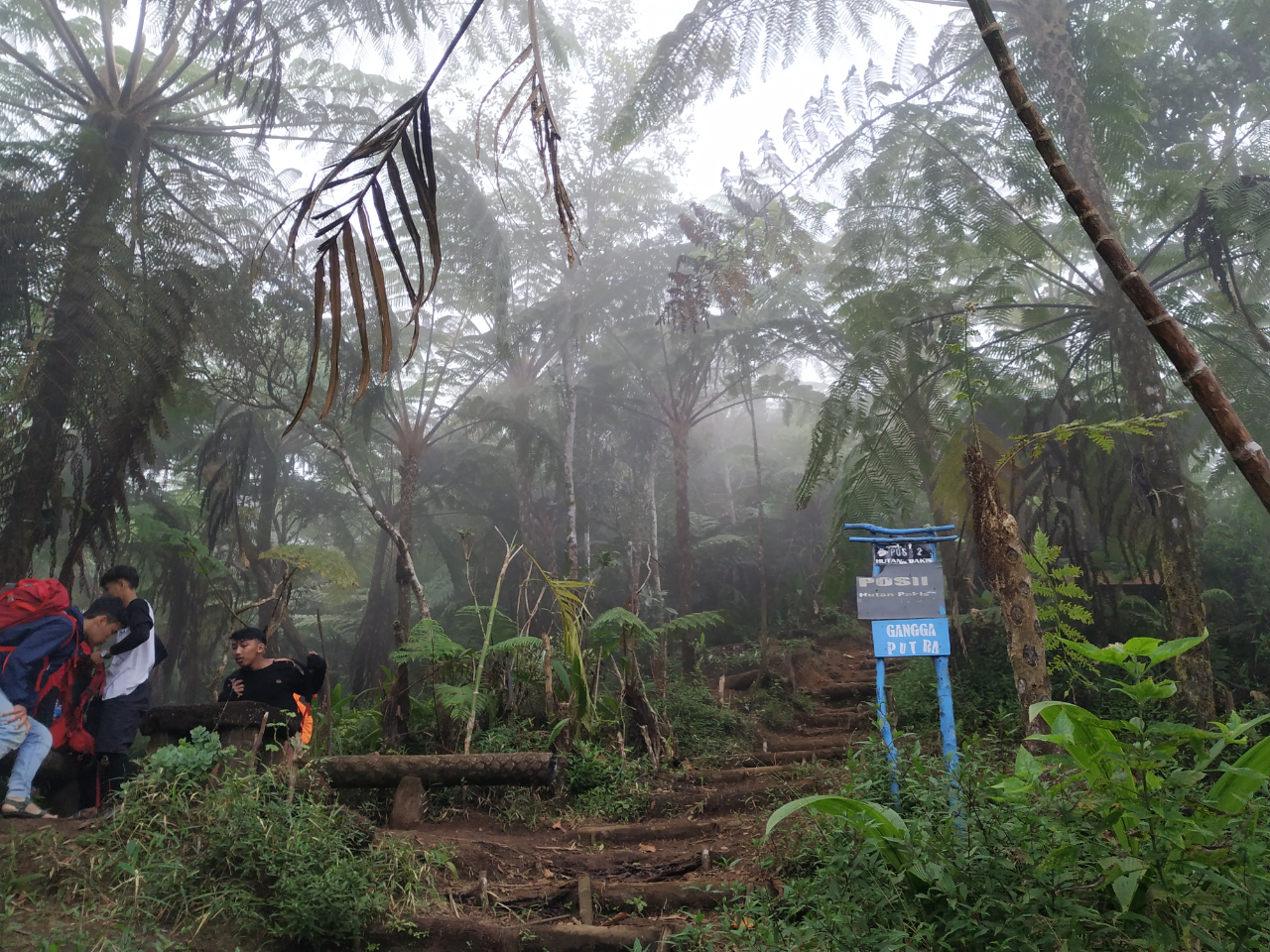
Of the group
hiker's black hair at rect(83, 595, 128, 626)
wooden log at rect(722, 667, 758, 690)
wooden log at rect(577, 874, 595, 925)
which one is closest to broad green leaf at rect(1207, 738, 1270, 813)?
wooden log at rect(577, 874, 595, 925)

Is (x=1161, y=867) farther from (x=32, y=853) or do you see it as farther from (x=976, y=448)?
(x=32, y=853)

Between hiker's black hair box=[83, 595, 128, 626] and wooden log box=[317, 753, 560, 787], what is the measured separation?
4.56 feet

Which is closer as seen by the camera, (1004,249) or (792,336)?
(1004,249)

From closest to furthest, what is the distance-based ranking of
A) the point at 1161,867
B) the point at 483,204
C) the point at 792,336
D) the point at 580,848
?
the point at 1161,867 → the point at 580,848 → the point at 483,204 → the point at 792,336

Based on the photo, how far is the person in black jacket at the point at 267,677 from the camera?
4.62 m

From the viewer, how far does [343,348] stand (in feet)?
30.2

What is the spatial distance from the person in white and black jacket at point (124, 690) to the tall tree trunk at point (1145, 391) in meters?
5.99

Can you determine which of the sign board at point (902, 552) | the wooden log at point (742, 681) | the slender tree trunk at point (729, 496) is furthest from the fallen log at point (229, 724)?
the slender tree trunk at point (729, 496)

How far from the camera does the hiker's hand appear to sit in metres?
3.89

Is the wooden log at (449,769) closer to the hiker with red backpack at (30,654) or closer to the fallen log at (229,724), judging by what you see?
the fallen log at (229,724)

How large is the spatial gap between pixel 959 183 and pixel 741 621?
357 inches

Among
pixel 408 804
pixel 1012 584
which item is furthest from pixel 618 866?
pixel 1012 584

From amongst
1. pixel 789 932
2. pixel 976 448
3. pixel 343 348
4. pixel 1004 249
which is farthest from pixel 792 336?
pixel 789 932

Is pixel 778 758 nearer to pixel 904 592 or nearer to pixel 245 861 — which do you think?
pixel 904 592
